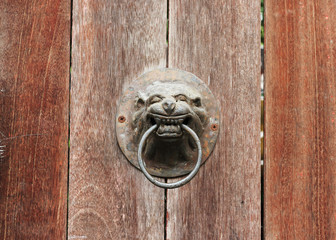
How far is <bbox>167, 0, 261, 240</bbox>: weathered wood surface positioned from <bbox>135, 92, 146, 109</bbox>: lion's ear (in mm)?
101

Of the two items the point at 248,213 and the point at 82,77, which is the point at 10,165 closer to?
the point at 82,77

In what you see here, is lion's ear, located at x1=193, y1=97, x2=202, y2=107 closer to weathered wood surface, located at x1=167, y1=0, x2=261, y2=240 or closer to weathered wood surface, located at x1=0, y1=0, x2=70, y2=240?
weathered wood surface, located at x1=167, y1=0, x2=261, y2=240

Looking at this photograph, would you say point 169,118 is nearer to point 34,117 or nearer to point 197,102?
point 197,102

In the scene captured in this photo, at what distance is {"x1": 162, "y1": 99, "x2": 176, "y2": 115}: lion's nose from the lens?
67 cm

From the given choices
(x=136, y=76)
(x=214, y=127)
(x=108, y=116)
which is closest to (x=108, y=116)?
(x=108, y=116)

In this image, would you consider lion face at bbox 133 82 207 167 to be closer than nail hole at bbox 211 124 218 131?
Yes

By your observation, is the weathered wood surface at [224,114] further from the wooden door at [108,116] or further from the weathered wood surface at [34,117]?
the weathered wood surface at [34,117]

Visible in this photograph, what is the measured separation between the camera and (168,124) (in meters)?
0.68

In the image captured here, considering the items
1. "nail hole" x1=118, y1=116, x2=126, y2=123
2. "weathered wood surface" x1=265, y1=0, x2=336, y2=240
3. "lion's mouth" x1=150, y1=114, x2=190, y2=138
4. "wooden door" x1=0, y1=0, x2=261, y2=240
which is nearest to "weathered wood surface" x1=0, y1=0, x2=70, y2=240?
"wooden door" x1=0, y1=0, x2=261, y2=240

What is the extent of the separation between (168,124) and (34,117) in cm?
30

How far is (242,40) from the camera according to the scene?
2.64 ft

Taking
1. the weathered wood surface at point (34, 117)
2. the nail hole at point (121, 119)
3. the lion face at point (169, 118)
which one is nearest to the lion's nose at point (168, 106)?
the lion face at point (169, 118)

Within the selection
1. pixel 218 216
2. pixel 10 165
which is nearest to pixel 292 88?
pixel 218 216

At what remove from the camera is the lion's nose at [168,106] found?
672mm
